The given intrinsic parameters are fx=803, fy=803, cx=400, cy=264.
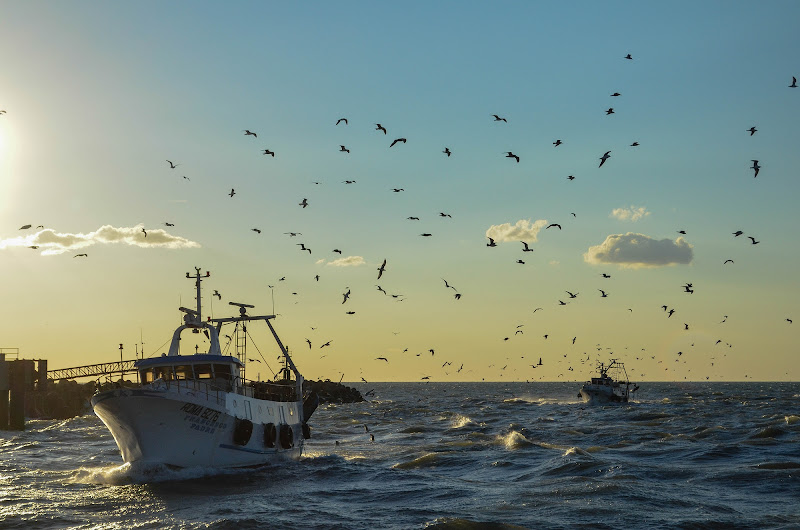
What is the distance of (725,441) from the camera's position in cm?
5972

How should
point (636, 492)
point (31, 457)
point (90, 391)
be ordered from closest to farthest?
point (636, 492) < point (31, 457) < point (90, 391)

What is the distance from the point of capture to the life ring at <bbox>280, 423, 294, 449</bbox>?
47.4m

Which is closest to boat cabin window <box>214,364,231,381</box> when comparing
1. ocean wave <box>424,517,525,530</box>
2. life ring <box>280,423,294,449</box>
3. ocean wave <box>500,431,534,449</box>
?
life ring <box>280,423,294,449</box>

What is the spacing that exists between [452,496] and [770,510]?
12.8 meters

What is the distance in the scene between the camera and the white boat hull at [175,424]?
1428 inches

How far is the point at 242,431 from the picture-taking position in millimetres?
40438

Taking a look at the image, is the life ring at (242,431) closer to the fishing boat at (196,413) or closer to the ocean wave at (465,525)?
the fishing boat at (196,413)

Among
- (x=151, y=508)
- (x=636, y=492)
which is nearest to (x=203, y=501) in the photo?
(x=151, y=508)

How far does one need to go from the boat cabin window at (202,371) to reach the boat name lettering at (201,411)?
9.74ft

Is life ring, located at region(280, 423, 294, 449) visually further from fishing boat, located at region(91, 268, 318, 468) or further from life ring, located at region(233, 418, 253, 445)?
life ring, located at region(233, 418, 253, 445)

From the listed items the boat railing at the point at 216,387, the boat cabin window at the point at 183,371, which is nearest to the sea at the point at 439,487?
the boat railing at the point at 216,387

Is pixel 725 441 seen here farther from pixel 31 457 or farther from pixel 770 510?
pixel 31 457

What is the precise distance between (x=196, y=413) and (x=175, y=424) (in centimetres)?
104

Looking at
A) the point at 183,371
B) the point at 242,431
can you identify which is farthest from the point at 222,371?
the point at 242,431
